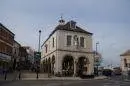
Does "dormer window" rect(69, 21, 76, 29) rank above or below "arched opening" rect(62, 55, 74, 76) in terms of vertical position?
above

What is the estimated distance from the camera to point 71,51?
52.2 metres

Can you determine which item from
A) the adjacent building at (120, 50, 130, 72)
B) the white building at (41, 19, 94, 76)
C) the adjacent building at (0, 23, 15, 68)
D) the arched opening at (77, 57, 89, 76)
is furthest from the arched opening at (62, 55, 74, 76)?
the adjacent building at (120, 50, 130, 72)

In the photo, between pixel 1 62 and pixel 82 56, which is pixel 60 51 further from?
pixel 1 62

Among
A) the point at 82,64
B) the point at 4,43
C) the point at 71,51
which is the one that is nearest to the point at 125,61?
the point at 82,64

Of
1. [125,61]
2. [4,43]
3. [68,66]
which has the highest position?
[4,43]

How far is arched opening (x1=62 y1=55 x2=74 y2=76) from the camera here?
167 feet

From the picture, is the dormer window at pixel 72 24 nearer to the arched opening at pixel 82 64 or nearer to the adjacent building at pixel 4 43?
the arched opening at pixel 82 64

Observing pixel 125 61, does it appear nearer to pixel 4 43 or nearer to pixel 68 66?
pixel 68 66

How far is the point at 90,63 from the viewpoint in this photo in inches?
2136

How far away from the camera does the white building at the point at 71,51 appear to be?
5103 centimetres

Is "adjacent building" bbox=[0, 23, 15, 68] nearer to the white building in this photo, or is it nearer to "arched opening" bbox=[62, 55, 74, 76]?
the white building

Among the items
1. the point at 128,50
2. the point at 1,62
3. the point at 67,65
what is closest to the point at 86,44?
the point at 67,65

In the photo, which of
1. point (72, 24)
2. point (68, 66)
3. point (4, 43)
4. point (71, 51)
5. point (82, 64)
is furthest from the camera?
point (4, 43)

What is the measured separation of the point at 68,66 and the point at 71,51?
11.4 feet
